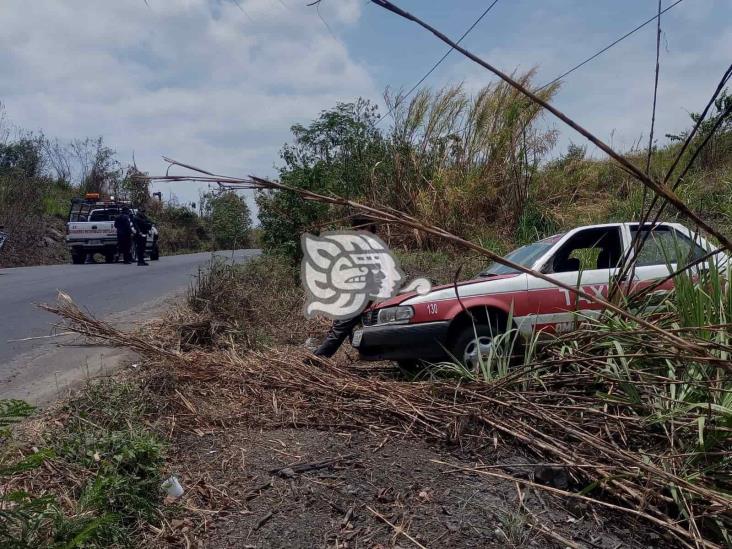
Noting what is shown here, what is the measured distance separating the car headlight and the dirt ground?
2249mm

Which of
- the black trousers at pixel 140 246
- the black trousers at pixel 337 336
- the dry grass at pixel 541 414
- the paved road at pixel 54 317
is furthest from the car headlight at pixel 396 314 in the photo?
the black trousers at pixel 140 246

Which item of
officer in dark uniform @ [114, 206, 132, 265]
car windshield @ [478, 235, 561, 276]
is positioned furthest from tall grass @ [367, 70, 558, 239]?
officer in dark uniform @ [114, 206, 132, 265]

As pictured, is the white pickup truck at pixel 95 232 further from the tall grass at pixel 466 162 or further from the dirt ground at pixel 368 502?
the dirt ground at pixel 368 502

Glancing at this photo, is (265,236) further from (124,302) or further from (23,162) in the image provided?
(23,162)

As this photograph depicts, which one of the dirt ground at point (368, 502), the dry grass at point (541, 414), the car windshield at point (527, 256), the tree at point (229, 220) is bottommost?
the dirt ground at point (368, 502)

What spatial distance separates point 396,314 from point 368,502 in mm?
2972

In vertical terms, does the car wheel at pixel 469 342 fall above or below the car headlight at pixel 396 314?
below

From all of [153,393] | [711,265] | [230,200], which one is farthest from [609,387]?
[230,200]

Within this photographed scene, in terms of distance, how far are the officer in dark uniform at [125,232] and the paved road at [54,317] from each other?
2.57 m

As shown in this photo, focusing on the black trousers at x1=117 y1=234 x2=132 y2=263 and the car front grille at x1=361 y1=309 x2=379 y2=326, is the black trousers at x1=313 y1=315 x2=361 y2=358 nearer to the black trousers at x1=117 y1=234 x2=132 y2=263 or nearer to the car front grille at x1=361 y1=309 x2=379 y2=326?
the car front grille at x1=361 y1=309 x2=379 y2=326

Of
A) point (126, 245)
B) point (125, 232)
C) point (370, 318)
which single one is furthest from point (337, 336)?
point (126, 245)

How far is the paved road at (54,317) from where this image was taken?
5812mm

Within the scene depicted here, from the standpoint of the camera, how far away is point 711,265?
3.35 m

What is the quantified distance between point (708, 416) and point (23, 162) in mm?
31925
